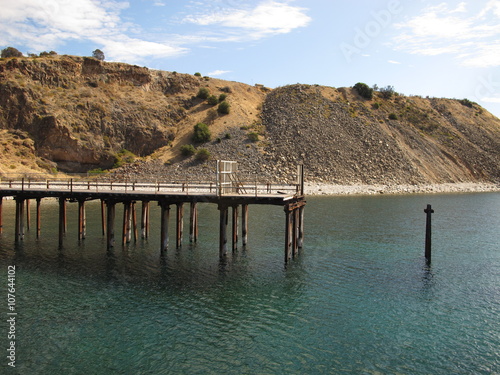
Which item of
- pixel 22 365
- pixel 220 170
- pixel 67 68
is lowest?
pixel 22 365

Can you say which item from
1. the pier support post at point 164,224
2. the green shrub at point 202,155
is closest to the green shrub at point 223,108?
the green shrub at point 202,155

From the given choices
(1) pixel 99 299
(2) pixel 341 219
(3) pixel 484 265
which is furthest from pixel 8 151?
(3) pixel 484 265

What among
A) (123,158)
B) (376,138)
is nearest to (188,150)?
(123,158)

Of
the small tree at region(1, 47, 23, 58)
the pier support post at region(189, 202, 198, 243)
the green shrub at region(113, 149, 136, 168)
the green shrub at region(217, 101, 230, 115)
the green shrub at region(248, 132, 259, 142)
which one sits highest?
the small tree at region(1, 47, 23, 58)

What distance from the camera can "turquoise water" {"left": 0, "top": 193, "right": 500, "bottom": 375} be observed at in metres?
15.8

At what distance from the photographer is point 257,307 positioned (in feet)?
68.6

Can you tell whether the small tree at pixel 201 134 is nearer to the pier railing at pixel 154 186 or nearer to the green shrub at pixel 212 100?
the green shrub at pixel 212 100

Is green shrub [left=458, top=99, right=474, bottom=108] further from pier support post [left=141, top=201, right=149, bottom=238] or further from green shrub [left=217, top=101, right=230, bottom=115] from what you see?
pier support post [left=141, top=201, right=149, bottom=238]

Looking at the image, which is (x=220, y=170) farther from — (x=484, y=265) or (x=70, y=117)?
(x=70, y=117)

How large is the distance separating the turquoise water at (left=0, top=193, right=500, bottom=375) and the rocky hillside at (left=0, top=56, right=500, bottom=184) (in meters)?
48.1

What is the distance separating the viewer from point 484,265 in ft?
95.1

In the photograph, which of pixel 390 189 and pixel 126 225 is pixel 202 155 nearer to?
pixel 390 189

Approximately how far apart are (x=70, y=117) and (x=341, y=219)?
6635cm

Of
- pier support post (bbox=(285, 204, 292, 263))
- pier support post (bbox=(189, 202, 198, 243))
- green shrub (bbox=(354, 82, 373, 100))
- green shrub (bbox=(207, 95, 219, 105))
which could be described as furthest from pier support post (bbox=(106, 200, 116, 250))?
green shrub (bbox=(354, 82, 373, 100))
